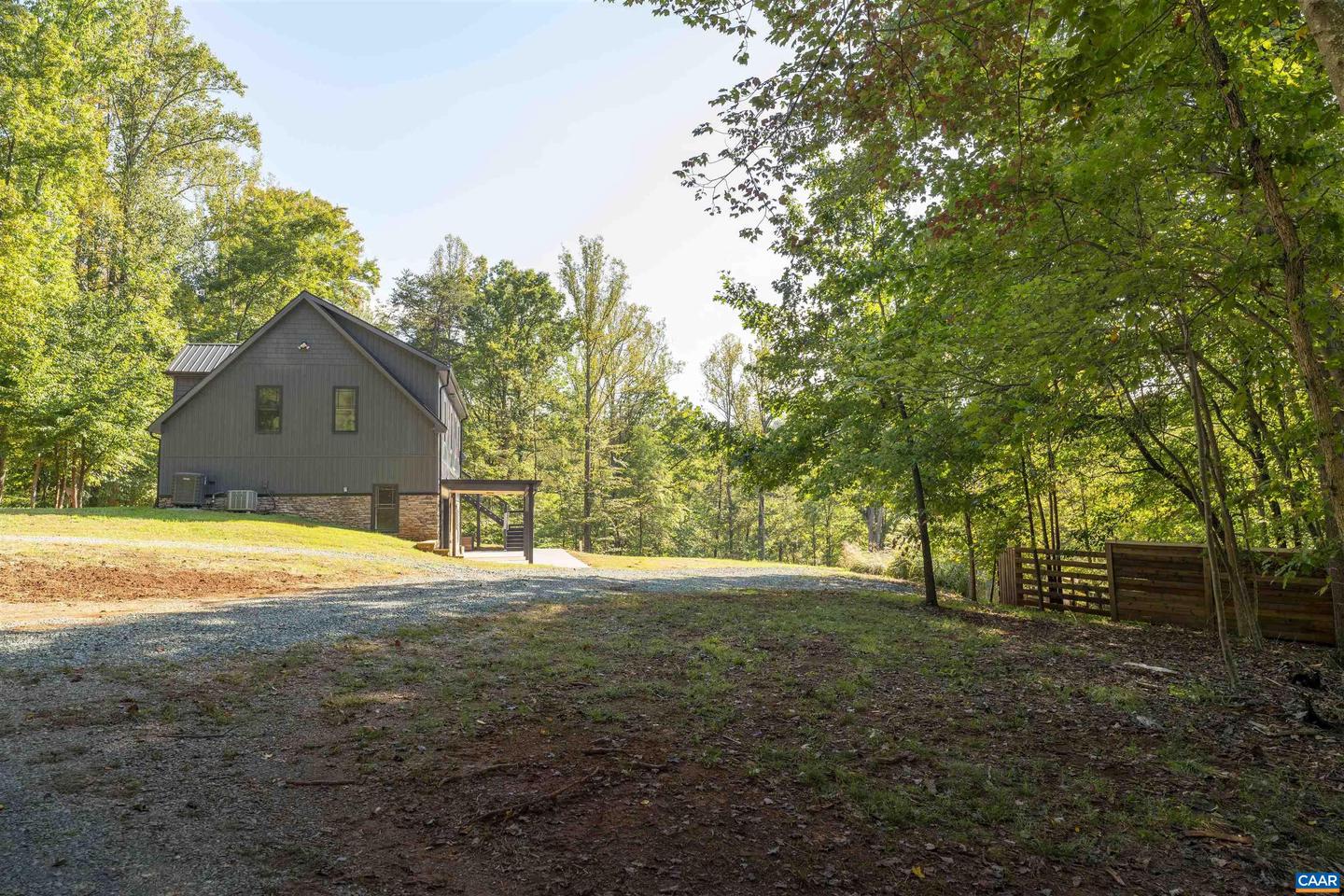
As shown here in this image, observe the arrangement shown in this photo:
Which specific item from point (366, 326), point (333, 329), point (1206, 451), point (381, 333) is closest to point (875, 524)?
point (381, 333)

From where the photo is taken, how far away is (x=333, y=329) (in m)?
22.0

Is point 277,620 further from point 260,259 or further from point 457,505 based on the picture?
point 260,259

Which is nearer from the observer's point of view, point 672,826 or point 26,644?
point 672,826

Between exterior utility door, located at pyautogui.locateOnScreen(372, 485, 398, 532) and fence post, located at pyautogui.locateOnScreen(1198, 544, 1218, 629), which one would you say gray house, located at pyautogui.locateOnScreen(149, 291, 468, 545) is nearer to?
exterior utility door, located at pyautogui.locateOnScreen(372, 485, 398, 532)

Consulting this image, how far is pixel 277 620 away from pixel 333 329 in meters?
16.7

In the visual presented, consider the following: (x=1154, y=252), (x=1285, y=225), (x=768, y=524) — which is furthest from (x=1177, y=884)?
(x=768, y=524)

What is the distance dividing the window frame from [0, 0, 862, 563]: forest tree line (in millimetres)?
6565

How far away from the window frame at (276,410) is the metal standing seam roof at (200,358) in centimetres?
181

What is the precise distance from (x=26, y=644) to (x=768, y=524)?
1351 inches

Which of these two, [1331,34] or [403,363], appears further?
[403,363]

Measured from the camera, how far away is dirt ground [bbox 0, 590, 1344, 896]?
3.01 m

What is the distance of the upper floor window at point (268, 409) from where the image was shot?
21.6m

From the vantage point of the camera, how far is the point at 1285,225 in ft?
Answer: 13.7

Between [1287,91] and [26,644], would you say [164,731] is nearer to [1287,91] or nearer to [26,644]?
[26,644]
